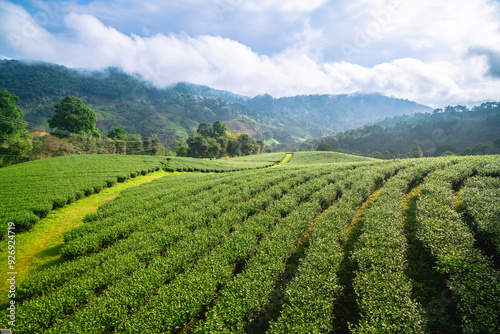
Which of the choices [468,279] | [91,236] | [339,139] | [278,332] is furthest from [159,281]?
[339,139]

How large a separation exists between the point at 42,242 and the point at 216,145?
71420mm

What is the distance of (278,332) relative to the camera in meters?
6.83

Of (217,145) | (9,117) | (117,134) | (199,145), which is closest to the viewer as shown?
(9,117)

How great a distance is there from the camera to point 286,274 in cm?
1106

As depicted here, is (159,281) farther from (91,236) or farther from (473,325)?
(473,325)

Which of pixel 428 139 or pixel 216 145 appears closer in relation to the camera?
pixel 216 145

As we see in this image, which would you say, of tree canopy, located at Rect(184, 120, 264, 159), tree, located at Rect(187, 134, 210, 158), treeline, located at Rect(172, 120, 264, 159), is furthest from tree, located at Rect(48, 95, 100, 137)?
tree, located at Rect(187, 134, 210, 158)

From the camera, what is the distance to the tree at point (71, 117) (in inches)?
2589

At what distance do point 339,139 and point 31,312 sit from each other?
210006 mm

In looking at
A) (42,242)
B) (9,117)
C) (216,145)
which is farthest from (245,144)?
(42,242)

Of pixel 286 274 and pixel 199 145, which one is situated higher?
pixel 199 145

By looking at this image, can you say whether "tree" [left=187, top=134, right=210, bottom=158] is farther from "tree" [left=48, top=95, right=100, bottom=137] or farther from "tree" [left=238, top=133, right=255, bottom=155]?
"tree" [left=48, top=95, right=100, bottom=137]

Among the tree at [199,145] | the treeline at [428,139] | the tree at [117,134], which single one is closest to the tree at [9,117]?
the tree at [117,134]

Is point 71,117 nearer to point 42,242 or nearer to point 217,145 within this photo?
point 217,145
